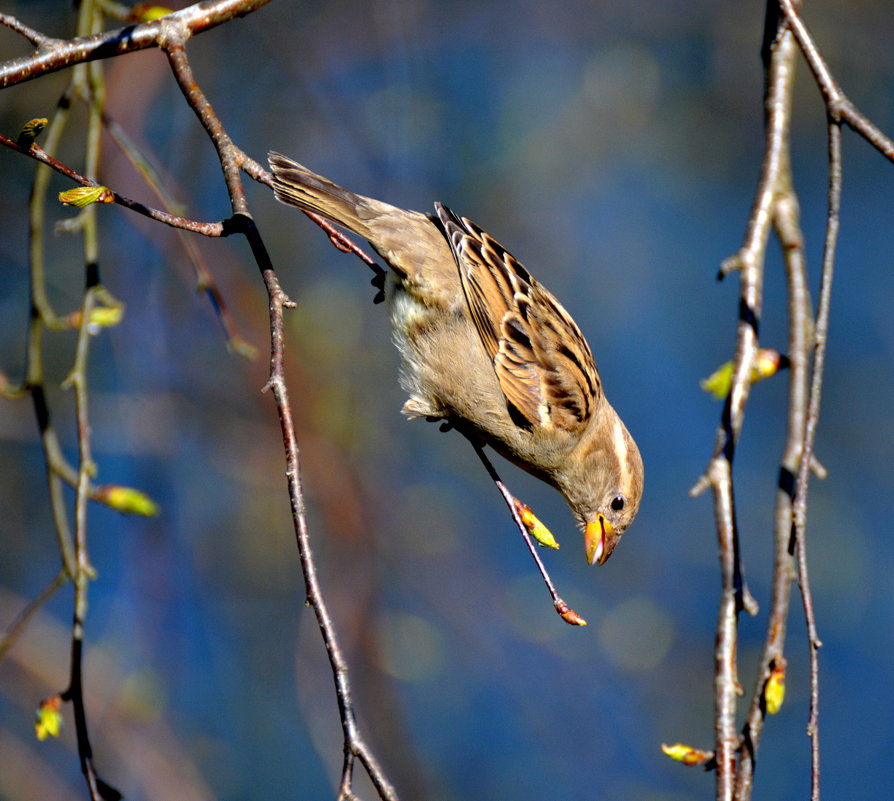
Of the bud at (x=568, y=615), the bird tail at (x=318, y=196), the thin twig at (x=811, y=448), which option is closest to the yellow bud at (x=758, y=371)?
the thin twig at (x=811, y=448)

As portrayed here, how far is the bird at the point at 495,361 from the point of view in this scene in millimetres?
3463

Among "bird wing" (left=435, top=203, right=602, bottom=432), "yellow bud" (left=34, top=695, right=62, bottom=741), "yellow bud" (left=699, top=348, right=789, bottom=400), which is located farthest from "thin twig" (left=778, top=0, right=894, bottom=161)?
"yellow bud" (left=34, top=695, right=62, bottom=741)

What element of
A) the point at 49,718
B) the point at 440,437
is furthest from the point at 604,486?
the point at 440,437

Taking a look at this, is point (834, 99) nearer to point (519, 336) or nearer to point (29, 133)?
point (519, 336)

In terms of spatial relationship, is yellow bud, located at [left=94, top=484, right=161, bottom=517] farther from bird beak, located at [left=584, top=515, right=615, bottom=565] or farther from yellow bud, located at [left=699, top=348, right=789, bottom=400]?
bird beak, located at [left=584, top=515, right=615, bottom=565]

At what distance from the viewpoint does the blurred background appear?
5.47 metres

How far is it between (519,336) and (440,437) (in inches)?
131

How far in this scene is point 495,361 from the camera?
352 centimetres

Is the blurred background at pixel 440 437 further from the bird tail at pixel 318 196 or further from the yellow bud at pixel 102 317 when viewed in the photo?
the yellow bud at pixel 102 317

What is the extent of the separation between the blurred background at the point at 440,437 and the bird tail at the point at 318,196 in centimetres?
166

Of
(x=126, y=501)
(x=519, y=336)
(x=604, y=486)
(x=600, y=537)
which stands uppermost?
(x=519, y=336)

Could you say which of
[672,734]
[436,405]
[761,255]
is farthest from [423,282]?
[672,734]

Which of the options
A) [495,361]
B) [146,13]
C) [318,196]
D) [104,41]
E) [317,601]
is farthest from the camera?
[495,361]

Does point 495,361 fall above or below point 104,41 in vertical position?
above
